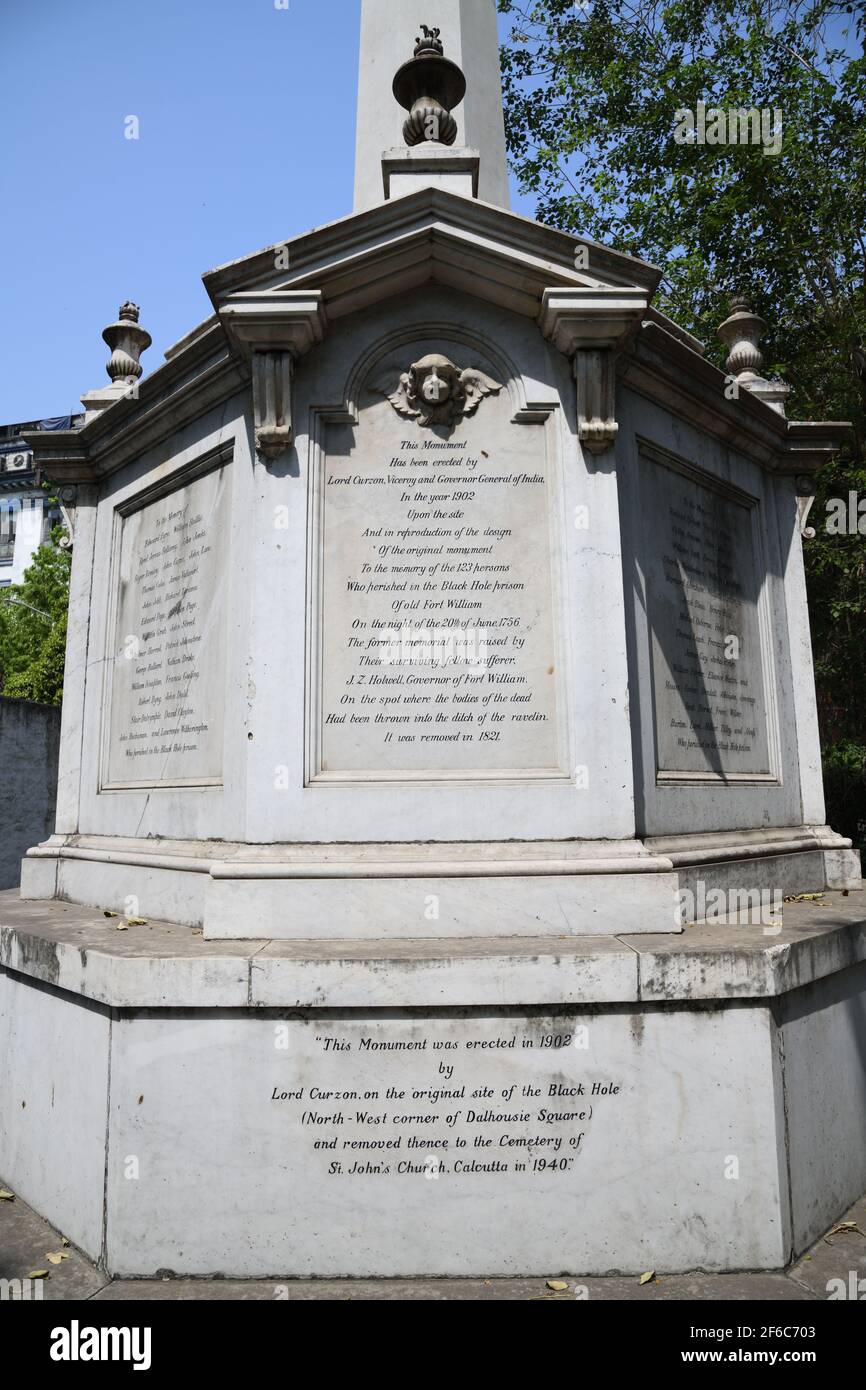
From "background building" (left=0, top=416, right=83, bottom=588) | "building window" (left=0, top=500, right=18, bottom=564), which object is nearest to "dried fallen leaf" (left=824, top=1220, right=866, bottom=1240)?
"background building" (left=0, top=416, right=83, bottom=588)

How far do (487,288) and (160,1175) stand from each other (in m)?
4.41

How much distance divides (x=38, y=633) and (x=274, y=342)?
1231 inches

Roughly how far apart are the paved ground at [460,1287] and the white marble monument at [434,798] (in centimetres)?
7

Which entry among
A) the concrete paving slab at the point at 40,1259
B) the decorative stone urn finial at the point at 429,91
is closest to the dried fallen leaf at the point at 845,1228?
the concrete paving slab at the point at 40,1259

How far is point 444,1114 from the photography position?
384cm

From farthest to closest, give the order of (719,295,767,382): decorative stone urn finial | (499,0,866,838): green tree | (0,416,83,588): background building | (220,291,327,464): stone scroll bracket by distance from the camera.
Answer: (0,416,83,588): background building
(499,0,866,838): green tree
(719,295,767,382): decorative stone urn finial
(220,291,327,464): stone scroll bracket

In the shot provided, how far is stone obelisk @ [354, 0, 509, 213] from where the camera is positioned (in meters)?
7.14

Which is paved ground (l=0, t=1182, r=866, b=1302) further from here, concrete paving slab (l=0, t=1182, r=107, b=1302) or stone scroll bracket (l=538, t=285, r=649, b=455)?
stone scroll bracket (l=538, t=285, r=649, b=455)

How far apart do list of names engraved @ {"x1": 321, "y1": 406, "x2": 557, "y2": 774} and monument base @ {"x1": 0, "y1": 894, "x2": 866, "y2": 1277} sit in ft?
3.73

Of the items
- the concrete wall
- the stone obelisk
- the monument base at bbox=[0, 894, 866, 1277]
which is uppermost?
the stone obelisk

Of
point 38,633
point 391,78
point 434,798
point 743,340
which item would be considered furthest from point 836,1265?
point 38,633

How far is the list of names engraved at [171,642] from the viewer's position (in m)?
5.39

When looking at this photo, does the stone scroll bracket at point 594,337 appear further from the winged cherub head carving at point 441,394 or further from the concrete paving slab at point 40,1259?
the concrete paving slab at point 40,1259

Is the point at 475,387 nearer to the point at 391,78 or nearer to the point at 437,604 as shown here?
the point at 437,604
